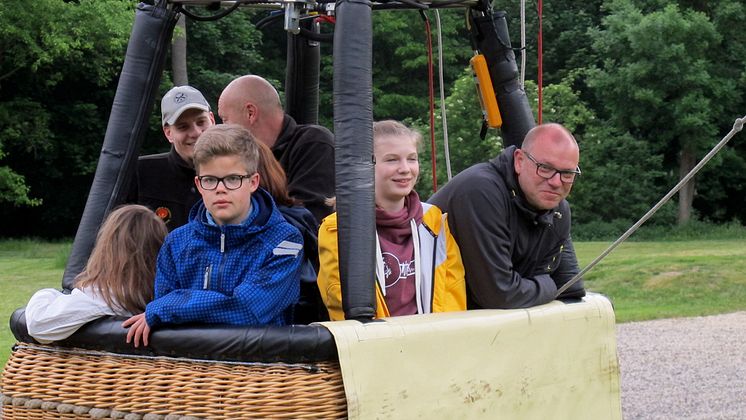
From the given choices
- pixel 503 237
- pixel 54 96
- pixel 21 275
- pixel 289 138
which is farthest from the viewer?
pixel 54 96

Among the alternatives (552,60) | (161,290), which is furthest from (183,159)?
(552,60)

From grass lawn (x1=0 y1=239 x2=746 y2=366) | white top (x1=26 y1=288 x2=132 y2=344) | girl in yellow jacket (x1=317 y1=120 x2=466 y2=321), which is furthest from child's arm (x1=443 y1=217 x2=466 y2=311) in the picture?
grass lawn (x1=0 y1=239 x2=746 y2=366)

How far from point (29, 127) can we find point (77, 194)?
339cm

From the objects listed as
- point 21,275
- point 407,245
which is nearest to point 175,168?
point 407,245

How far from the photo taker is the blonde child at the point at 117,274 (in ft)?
9.57

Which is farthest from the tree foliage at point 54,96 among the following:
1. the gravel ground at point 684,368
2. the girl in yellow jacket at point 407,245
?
the girl in yellow jacket at point 407,245

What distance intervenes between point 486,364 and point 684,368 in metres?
6.58

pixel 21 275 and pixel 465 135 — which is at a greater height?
pixel 465 135

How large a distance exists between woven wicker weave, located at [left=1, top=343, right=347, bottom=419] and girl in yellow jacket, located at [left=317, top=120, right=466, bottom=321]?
16.2 inches

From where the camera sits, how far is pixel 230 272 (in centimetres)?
279

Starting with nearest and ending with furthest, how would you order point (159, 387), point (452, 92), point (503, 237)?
1. point (159, 387)
2. point (503, 237)
3. point (452, 92)

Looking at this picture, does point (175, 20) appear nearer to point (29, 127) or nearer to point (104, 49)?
point (104, 49)

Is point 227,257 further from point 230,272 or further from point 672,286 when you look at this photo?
point 672,286

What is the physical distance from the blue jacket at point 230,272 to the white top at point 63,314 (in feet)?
0.54
